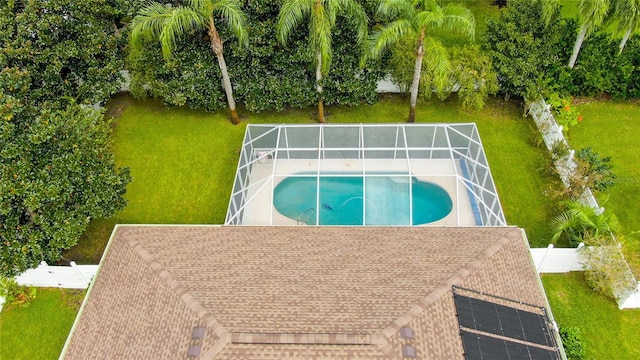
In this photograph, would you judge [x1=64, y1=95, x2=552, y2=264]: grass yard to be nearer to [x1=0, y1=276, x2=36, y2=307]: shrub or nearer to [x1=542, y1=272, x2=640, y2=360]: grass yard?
[x1=0, y1=276, x2=36, y2=307]: shrub

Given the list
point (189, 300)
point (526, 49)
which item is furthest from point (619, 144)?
point (189, 300)

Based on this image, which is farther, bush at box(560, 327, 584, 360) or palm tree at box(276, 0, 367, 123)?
palm tree at box(276, 0, 367, 123)

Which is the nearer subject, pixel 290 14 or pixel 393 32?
pixel 393 32

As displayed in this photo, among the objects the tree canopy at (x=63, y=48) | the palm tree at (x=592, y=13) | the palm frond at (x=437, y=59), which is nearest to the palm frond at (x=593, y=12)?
the palm tree at (x=592, y=13)

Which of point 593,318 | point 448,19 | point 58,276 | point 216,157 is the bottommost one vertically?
point 593,318

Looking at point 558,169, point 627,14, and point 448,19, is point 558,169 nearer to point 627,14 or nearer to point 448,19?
point 627,14

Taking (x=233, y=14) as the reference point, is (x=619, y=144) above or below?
below

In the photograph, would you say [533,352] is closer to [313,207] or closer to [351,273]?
[351,273]

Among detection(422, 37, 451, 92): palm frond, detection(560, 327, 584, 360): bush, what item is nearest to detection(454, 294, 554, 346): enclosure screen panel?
detection(560, 327, 584, 360): bush

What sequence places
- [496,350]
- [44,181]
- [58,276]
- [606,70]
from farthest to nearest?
[606,70] → [58,276] → [44,181] → [496,350]
